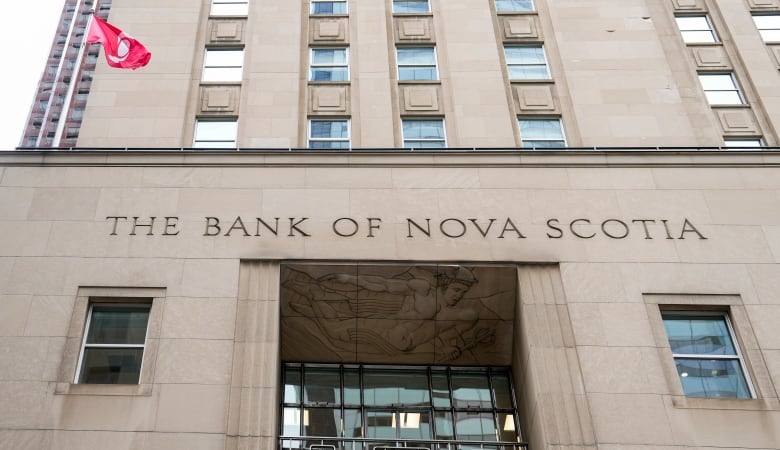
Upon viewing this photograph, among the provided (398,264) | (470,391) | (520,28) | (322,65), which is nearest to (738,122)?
(520,28)

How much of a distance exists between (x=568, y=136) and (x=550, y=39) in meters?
4.27

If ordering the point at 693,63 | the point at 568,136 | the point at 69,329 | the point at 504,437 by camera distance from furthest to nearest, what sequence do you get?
1. the point at 693,63
2. the point at 568,136
3. the point at 504,437
4. the point at 69,329

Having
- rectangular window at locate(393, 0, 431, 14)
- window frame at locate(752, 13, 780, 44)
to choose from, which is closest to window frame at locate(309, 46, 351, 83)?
rectangular window at locate(393, 0, 431, 14)

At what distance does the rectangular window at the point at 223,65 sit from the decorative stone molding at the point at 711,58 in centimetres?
1385

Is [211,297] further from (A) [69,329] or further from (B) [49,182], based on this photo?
(B) [49,182]

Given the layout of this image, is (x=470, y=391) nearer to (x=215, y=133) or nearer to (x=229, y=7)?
(x=215, y=133)

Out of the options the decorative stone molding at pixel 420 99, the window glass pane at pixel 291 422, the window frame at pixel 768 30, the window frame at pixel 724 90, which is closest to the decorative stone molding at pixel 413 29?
the decorative stone molding at pixel 420 99

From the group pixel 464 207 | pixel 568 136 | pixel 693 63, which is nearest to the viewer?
pixel 464 207

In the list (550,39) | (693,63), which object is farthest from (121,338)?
(693,63)

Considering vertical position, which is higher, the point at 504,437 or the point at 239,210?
the point at 239,210

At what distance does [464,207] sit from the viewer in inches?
679

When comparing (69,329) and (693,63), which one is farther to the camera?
(693,63)

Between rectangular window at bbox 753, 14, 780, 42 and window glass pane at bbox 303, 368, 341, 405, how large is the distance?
57.0 feet

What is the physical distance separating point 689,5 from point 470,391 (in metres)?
15.8
